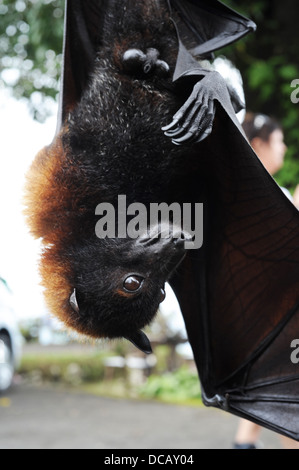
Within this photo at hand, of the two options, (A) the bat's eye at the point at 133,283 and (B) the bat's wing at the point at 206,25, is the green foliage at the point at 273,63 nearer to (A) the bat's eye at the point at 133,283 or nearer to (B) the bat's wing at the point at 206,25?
(B) the bat's wing at the point at 206,25

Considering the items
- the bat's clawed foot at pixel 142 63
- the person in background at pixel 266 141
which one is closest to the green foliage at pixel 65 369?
the person in background at pixel 266 141

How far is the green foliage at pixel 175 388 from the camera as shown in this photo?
7.95 m

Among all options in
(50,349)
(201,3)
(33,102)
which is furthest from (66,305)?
(50,349)

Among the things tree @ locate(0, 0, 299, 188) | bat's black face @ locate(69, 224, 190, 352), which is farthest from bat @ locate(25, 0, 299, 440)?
tree @ locate(0, 0, 299, 188)

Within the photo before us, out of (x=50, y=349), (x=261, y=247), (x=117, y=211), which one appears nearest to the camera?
(x=117, y=211)

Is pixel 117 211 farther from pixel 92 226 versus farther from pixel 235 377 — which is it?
pixel 235 377

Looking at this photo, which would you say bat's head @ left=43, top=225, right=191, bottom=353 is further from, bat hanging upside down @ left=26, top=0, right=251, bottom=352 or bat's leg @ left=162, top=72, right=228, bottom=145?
bat's leg @ left=162, top=72, right=228, bottom=145

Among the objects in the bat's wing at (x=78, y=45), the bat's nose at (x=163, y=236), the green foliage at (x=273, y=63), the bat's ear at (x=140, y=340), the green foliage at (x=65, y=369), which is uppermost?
the green foliage at (x=273, y=63)

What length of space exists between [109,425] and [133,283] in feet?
15.4

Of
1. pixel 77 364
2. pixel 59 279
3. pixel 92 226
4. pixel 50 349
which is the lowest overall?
pixel 59 279

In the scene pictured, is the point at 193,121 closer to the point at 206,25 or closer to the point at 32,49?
the point at 206,25

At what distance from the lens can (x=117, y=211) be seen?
2176 millimetres

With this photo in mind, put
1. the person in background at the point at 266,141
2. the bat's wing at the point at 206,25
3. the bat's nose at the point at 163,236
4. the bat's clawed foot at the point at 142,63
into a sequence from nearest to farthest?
the bat's nose at the point at 163,236 < the bat's clawed foot at the point at 142,63 < the bat's wing at the point at 206,25 < the person in background at the point at 266,141

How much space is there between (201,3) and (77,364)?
818 centimetres
